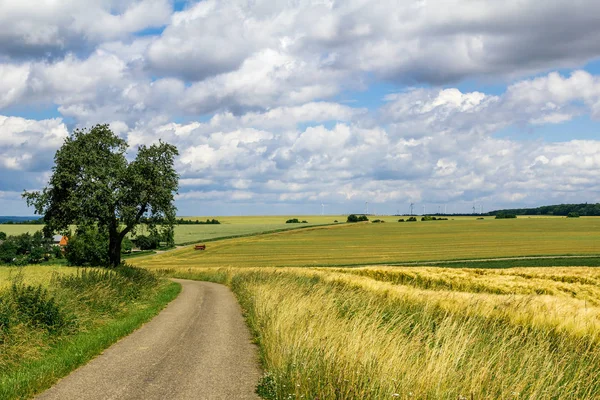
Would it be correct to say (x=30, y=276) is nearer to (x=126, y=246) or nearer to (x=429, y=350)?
(x=429, y=350)

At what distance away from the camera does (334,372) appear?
9039 millimetres

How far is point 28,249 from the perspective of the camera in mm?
117312

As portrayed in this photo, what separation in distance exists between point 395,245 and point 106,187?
63.2 metres

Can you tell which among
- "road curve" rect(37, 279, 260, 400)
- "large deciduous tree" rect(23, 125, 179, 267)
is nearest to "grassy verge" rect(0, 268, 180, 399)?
"road curve" rect(37, 279, 260, 400)

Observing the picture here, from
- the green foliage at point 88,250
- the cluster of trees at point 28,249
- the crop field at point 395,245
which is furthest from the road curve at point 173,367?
the cluster of trees at point 28,249

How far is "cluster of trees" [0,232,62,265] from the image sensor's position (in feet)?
367

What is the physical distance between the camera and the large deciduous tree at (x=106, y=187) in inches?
1668

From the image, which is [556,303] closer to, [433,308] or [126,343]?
[433,308]

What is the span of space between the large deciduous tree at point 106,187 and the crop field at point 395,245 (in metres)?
30.7

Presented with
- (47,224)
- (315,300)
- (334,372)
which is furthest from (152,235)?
(334,372)

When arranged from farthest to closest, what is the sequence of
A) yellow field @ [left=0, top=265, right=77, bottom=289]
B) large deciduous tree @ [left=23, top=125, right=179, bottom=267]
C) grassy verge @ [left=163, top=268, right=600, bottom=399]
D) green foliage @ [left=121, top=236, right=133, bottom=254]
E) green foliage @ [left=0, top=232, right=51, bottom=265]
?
1. green foliage @ [left=0, top=232, right=51, bottom=265]
2. green foliage @ [left=121, top=236, right=133, bottom=254]
3. large deciduous tree @ [left=23, top=125, right=179, bottom=267]
4. yellow field @ [left=0, top=265, right=77, bottom=289]
5. grassy verge @ [left=163, top=268, right=600, bottom=399]

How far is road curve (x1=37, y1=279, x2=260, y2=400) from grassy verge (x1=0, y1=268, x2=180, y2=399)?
1.35ft

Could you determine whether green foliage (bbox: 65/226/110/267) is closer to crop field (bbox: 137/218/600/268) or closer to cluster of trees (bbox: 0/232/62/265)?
crop field (bbox: 137/218/600/268)

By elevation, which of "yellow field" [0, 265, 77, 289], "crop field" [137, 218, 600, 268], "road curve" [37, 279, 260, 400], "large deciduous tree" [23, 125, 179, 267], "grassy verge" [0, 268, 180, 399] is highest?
"large deciduous tree" [23, 125, 179, 267]
